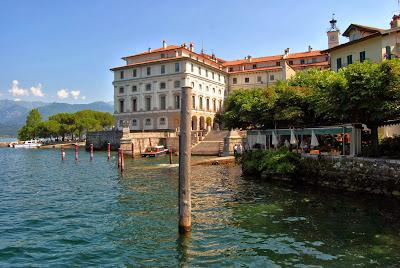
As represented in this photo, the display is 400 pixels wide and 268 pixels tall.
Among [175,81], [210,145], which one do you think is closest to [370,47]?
[210,145]

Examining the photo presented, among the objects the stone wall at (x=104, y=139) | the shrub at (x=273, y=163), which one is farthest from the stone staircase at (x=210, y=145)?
the shrub at (x=273, y=163)

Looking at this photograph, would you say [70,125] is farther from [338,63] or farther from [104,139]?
[338,63]

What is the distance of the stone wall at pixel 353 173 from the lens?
18906mm

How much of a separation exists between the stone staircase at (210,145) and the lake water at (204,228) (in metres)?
30.4

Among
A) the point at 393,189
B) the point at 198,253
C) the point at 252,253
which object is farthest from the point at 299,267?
the point at 393,189

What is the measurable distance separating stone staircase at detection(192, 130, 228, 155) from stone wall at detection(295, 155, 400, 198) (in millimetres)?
28482

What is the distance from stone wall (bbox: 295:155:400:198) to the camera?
18.9 metres

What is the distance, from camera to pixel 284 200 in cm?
1872

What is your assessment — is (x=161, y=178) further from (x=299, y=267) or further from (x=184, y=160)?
(x=299, y=267)

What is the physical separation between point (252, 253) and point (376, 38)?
106 ft

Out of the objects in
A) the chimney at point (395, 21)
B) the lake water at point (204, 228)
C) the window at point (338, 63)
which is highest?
the chimney at point (395, 21)

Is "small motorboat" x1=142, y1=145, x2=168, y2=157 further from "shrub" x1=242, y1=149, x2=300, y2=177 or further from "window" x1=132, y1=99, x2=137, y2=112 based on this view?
"shrub" x1=242, y1=149, x2=300, y2=177

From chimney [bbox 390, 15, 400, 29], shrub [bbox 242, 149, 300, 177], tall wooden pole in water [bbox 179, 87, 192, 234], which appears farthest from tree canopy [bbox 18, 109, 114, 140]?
tall wooden pole in water [bbox 179, 87, 192, 234]

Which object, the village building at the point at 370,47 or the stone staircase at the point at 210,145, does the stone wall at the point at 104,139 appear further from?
the village building at the point at 370,47
